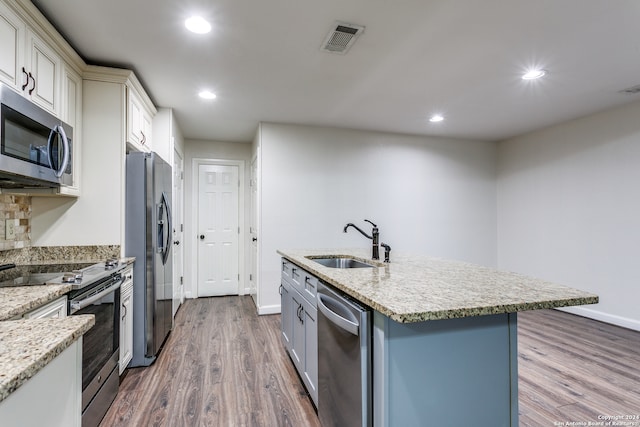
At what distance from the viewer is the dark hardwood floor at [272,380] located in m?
1.94

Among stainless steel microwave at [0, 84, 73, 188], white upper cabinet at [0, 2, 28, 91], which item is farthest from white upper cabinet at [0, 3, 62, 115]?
stainless steel microwave at [0, 84, 73, 188]

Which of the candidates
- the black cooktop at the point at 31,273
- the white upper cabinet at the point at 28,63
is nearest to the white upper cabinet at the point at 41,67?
the white upper cabinet at the point at 28,63

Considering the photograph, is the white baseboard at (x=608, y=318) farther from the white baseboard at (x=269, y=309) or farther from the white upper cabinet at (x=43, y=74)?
the white upper cabinet at (x=43, y=74)

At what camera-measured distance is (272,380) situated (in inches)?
93.5

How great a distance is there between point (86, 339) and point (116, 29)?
75.6 inches

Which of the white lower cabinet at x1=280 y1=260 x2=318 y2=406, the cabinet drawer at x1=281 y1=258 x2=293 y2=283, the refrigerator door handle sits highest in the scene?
the refrigerator door handle

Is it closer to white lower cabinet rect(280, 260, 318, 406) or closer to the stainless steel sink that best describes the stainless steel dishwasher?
white lower cabinet rect(280, 260, 318, 406)

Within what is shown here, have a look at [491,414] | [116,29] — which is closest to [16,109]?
[116,29]

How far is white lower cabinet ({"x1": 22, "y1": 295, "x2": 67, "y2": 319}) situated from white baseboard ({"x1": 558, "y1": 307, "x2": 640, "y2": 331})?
16.5 ft

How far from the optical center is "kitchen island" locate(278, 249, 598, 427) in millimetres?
1155

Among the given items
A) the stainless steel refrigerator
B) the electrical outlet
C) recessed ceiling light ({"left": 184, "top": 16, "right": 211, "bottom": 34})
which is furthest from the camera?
the stainless steel refrigerator

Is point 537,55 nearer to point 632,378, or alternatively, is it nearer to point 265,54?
point 265,54

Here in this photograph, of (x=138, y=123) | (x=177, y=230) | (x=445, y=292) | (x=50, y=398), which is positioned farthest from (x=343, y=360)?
(x=177, y=230)

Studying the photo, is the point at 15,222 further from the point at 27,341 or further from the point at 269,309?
the point at 269,309
